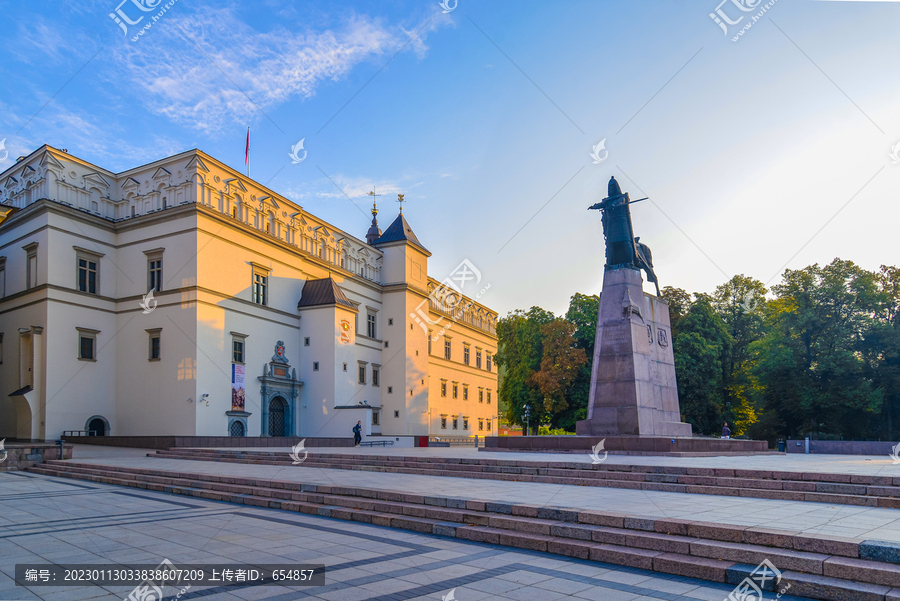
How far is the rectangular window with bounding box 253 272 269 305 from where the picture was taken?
111 ft

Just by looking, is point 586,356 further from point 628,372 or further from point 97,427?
point 97,427

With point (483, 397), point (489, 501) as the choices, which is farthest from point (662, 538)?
point (483, 397)

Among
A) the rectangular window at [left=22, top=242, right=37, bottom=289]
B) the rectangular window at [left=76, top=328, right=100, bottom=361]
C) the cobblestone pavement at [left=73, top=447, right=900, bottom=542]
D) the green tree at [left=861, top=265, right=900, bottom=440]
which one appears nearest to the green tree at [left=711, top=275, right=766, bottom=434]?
the green tree at [left=861, top=265, right=900, bottom=440]

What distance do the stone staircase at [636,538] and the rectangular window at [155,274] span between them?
22.2 metres

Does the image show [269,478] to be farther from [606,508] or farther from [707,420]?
[707,420]

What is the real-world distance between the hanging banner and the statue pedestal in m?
18.2

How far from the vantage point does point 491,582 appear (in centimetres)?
570

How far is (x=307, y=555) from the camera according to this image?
6.71 meters

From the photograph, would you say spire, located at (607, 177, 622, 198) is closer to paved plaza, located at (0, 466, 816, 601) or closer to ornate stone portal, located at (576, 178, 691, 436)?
ornate stone portal, located at (576, 178, 691, 436)

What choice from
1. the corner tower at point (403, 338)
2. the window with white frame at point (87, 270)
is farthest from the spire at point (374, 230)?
the window with white frame at point (87, 270)

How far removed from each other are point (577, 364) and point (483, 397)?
81.2ft

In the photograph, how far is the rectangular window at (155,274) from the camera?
3012cm

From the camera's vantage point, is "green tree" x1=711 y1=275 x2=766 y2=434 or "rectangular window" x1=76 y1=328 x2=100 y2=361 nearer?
"rectangular window" x1=76 y1=328 x2=100 y2=361

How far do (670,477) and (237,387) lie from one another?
82.1 feet
